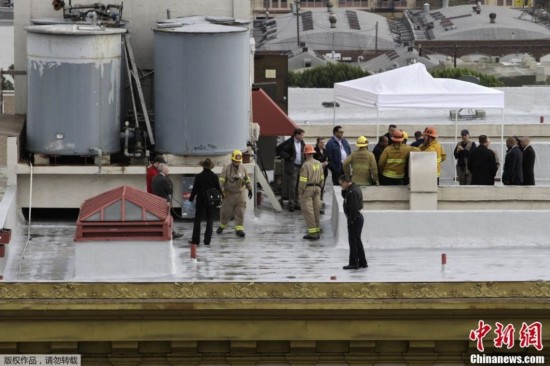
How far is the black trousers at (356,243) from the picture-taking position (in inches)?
951

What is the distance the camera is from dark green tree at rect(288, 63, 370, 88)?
84500mm

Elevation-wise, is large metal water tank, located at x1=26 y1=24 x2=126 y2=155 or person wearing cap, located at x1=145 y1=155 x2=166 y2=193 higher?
large metal water tank, located at x1=26 y1=24 x2=126 y2=155

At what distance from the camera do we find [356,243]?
24234 mm

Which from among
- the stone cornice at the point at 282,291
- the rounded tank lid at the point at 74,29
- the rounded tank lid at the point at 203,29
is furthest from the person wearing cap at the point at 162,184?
the stone cornice at the point at 282,291

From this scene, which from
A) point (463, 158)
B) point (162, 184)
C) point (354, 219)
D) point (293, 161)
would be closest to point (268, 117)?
point (293, 161)

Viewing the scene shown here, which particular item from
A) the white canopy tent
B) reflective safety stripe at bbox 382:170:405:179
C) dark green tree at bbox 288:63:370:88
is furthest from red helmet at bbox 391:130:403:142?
dark green tree at bbox 288:63:370:88

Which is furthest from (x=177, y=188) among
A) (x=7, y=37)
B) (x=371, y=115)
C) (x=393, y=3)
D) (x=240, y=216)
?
(x=393, y=3)

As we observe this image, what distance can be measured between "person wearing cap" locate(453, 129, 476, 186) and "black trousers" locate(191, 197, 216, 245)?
5062 mm

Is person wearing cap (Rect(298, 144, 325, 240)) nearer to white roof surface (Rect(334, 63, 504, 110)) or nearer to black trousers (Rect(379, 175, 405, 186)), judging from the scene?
black trousers (Rect(379, 175, 405, 186))

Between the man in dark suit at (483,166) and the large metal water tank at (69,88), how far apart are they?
5.42 m

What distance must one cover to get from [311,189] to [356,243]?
5.70 ft

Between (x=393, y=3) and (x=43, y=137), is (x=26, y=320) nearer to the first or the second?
(x=43, y=137)

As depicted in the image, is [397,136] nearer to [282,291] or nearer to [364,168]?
[364,168]

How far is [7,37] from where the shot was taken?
78188mm
